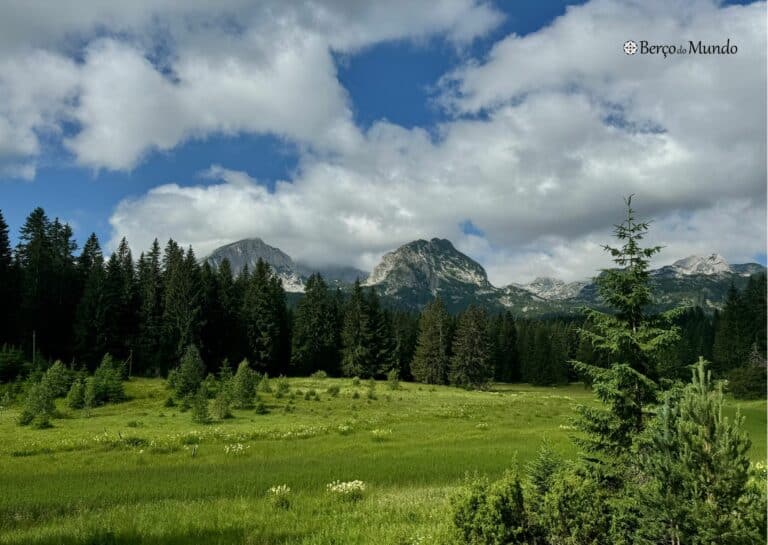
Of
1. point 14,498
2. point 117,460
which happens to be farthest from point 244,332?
point 14,498

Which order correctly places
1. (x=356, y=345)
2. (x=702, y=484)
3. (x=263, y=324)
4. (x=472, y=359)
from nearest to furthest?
1. (x=702, y=484)
2. (x=263, y=324)
3. (x=472, y=359)
4. (x=356, y=345)

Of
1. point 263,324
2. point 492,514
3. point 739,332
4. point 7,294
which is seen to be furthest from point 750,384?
point 7,294

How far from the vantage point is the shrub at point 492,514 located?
6.56 m

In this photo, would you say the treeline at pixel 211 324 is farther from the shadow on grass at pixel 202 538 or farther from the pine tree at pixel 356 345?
the shadow on grass at pixel 202 538

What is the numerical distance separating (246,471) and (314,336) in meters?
73.6

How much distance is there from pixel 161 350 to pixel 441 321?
166 ft

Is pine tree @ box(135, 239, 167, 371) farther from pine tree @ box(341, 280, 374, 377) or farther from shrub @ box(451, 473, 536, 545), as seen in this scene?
shrub @ box(451, 473, 536, 545)

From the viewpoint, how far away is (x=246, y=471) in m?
16.8

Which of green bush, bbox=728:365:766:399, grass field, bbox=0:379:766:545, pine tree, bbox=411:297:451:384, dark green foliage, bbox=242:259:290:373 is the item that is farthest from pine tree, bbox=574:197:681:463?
pine tree, bbox=411:297:451:384

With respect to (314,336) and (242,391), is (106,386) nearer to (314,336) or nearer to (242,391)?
(242,391)

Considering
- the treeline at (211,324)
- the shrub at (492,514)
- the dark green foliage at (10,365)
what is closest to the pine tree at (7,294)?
the treeline at (211,324)

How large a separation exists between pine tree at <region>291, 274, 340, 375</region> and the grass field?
50.5 metres

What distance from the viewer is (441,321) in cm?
9612

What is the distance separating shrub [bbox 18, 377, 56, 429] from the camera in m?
29.3
